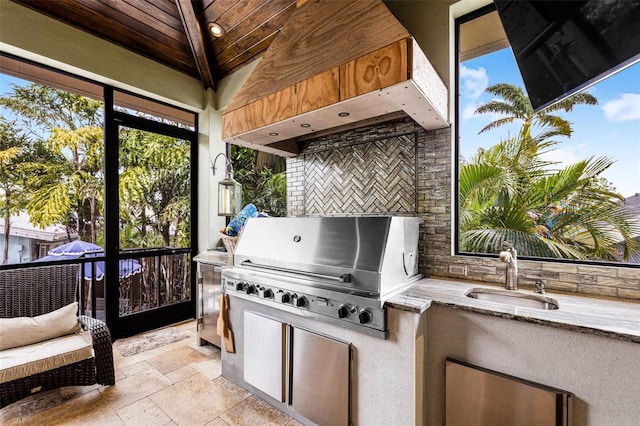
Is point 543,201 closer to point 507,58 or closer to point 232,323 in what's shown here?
point 507,58

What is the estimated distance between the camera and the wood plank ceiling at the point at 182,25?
2.77 meters

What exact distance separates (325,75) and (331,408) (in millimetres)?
2063

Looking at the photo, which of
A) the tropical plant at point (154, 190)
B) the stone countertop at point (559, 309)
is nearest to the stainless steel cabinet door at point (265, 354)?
the stone countertop at point (559, 309)

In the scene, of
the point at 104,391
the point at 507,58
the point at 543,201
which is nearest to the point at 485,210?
the point at 543,201

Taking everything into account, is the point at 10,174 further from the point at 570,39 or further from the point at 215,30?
the point at 570,39

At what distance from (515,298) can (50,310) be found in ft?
11.7

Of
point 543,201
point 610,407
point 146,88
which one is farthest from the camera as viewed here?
point 146,88

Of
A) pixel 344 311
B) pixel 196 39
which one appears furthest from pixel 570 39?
pixel 196 39

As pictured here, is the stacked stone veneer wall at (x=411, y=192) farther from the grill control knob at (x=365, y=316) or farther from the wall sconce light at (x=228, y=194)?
the grill control knob at (x=365, y=316)

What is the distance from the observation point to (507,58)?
7.77 ft

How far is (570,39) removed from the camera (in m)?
1.08

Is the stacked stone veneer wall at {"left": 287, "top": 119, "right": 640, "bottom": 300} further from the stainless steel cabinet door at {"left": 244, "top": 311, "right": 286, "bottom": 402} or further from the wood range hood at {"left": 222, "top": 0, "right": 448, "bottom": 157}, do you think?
the stainless steel cabinet door at {"left": 244, "top": 311, "right": 286, "bottom": 402}

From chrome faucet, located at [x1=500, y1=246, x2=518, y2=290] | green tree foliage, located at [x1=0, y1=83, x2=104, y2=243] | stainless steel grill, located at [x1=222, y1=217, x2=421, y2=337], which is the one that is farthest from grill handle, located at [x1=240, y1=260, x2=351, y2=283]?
green tree foliage, located at [x1=0, y1=83, x2=104, y2=243]

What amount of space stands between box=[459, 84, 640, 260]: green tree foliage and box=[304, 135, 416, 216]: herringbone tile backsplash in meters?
0.46
